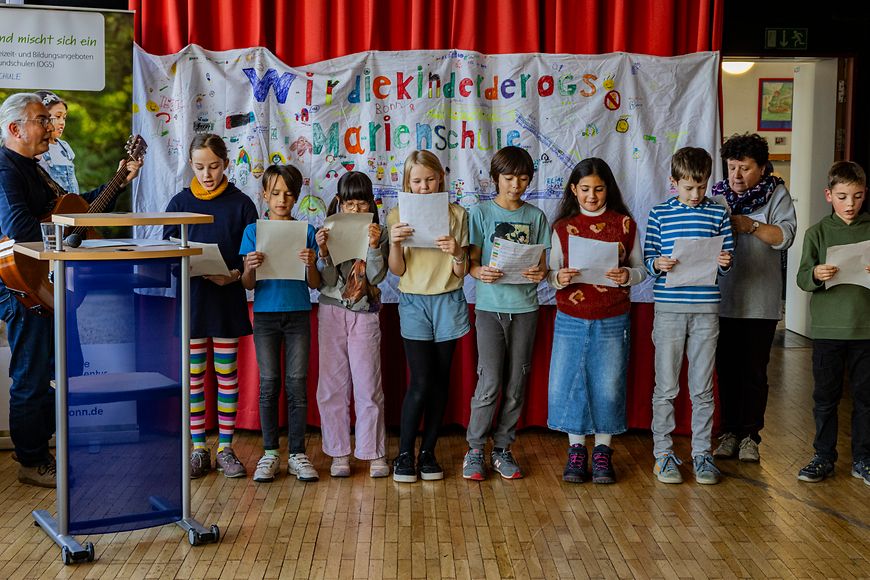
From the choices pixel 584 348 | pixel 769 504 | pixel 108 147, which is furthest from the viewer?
pixel 108 147

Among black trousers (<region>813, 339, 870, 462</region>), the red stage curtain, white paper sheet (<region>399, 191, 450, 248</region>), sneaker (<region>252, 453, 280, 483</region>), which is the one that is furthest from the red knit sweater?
sneaker (<region>252, 453, 280, 483</region>)

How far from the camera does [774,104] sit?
1070 centimetres

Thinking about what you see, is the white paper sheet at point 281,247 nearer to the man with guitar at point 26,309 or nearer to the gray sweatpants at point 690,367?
the man with guitar at point 26,309

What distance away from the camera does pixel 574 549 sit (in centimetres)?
322

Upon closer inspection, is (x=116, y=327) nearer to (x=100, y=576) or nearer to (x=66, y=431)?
(x=66, y=431)

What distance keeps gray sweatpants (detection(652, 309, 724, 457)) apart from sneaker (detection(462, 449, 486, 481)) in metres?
0.74

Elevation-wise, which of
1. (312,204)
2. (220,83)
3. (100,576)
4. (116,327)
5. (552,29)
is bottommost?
(100,576)

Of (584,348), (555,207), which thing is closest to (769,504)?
(584,348)

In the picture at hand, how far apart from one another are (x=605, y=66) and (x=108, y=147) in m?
2.34

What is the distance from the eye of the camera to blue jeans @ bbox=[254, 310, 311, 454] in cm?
393

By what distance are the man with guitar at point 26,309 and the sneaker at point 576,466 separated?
2072mm

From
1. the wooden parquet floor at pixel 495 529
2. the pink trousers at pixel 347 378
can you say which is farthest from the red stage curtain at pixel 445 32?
the pink trousers at pixel 347 378

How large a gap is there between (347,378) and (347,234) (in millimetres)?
645

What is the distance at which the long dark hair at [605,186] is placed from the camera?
12.6 ft
